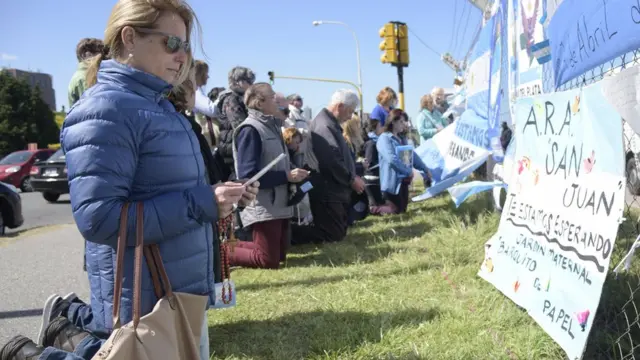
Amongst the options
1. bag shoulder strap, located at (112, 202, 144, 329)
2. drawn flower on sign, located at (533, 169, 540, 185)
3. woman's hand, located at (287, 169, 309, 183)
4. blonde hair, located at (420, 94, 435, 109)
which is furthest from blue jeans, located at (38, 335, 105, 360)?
blonde hair, located at (420, 94, 435, 109)


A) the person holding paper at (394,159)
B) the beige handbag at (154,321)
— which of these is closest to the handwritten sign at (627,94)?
the beige handbag at (154,321)

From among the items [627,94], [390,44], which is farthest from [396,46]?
[627,94]

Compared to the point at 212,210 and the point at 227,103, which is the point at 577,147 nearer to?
the point at 212,210

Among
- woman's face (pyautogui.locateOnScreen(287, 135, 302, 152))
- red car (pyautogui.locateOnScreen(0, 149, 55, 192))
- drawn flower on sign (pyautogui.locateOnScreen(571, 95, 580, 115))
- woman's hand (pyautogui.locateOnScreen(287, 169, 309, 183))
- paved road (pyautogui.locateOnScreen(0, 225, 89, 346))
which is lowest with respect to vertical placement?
red car (pyautogui.locateOnScreen(0, 149, 55, 192))

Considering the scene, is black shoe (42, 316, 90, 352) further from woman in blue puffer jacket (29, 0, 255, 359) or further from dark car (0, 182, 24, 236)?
dark car (0, 182, 24, 236)

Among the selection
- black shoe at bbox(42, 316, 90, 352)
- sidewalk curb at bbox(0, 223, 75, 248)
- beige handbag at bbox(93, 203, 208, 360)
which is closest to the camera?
beige handbag at bbox(93, 203, 208, 360)

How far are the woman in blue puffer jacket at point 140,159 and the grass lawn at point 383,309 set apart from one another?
4.45ft

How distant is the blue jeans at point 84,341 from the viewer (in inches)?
70.2

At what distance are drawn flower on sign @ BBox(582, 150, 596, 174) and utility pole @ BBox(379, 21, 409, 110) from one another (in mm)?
13700

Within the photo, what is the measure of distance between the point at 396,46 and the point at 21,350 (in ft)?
50.0

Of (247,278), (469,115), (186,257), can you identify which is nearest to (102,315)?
(186,257)

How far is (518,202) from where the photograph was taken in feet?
11.3

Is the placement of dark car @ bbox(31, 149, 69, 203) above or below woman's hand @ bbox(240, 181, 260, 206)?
below

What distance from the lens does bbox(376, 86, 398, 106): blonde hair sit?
8.56 m
